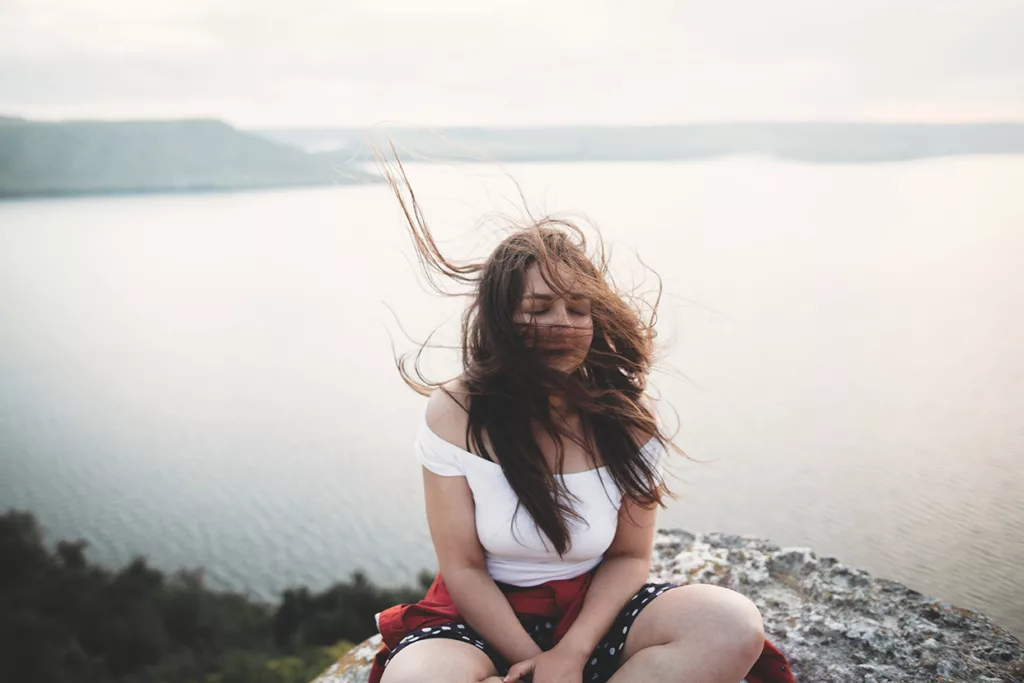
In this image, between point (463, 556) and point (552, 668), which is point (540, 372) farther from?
point (552, 668)

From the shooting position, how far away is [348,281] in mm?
7434

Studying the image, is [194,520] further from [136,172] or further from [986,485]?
[986,485]

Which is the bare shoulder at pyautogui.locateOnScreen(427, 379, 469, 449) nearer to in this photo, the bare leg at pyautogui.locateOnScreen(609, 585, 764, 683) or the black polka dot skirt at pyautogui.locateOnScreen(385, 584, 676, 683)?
the black polka dot skirt at pyautogui.locateOnScreen(385, 584, 676, 683)

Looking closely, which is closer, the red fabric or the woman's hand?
the woman's hand

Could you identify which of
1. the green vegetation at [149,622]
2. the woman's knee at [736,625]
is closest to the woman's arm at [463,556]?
the woman's knee at [736,625]

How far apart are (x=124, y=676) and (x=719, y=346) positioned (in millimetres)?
4482

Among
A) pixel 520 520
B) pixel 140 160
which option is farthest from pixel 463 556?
pixel 140 160

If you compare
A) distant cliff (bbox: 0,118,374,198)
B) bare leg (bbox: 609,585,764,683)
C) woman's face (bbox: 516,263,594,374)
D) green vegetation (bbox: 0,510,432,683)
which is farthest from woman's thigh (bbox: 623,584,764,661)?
distant cliff (bbox: 0,118,374,198)

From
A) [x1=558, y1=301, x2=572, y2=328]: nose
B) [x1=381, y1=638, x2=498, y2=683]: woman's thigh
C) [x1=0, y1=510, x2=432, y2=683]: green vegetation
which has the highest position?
[x1=558, y1=301, x2=572, y2=328]: nose

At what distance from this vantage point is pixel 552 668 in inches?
68.0

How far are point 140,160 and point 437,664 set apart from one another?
746 cm

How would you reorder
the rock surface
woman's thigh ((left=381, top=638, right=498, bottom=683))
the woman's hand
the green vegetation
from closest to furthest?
woman's thigh ((left=381, top=638, right=498, bottom=683)) → the woman's hand → the rock surface → the green vegetation

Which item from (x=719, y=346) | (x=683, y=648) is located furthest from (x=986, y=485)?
(x=683, y=648)

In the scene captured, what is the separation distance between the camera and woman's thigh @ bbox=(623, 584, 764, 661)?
1.69m
